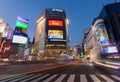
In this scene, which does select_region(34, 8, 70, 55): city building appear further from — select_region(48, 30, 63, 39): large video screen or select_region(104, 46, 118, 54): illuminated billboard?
select_region(104, 46, 118, 54): illuminated billboard

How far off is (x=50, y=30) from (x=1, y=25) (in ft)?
165

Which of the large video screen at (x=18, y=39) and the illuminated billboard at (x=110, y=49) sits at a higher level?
the large video screen at (x=18, y=39)

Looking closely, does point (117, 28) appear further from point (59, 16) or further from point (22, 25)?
point (59, 16)

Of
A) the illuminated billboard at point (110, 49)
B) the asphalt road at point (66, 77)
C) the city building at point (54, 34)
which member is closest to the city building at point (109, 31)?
the illuminated billboard at point (110, 49)

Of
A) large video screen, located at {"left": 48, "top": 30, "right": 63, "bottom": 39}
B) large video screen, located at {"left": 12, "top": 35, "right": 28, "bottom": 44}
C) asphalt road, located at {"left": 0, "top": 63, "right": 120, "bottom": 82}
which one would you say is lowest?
asphalt road, located at {"left": 0, "top": 63, "right": 120, "bottom": 82}

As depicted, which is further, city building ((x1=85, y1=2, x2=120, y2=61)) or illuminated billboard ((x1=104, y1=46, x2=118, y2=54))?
city building ((x1=85, y1=2, x2=120, y2=61))

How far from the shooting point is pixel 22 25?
67062mm

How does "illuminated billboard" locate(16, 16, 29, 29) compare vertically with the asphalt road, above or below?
above

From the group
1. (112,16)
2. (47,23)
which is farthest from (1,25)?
(112,16)

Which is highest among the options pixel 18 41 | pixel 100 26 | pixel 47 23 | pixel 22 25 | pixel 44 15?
pixel 44 15

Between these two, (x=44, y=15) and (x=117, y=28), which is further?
(x=44, y=15)

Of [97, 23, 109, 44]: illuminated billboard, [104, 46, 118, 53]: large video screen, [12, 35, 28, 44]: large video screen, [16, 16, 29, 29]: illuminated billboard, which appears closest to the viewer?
[12, 35, 28, 44]: large video screen

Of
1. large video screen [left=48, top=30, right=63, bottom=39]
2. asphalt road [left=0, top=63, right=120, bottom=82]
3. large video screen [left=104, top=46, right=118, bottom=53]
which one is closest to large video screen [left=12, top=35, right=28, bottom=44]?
large video screen [left=104, top=46, right=118, bottom=53]

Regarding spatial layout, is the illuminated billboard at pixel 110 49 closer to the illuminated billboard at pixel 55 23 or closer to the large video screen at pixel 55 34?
the large video screen at pixel 55 34
